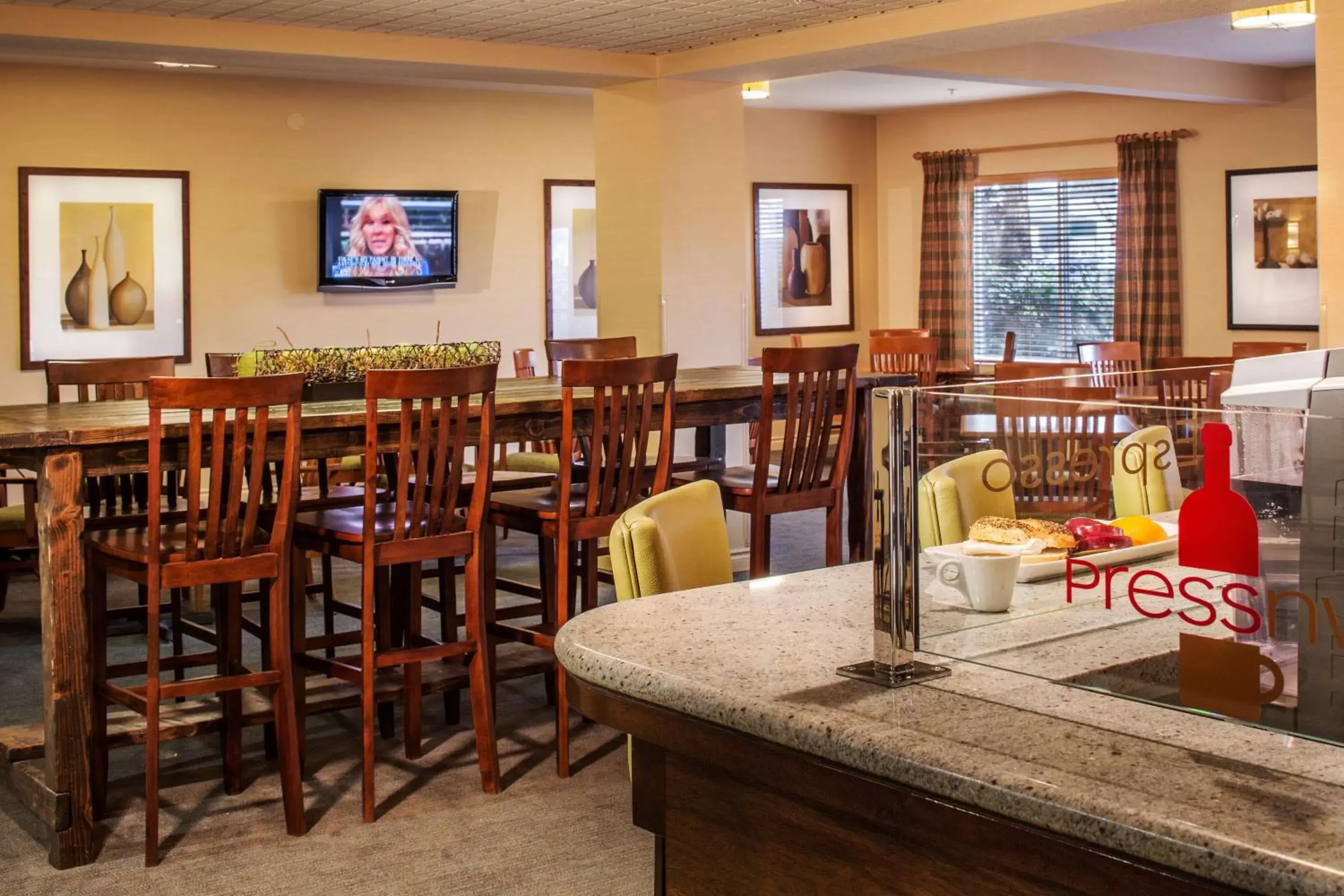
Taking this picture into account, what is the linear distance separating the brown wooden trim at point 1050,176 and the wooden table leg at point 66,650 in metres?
8.16

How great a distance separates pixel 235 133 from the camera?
808cm

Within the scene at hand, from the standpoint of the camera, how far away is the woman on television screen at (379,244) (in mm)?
8461

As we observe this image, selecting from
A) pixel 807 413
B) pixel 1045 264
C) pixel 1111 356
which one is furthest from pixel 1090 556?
pixel 1045 264

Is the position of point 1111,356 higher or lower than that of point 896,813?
higher

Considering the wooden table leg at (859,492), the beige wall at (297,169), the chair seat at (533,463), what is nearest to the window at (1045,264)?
the beige wall at (297,169)

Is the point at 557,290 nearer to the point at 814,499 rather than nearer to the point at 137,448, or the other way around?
the point at 814,499

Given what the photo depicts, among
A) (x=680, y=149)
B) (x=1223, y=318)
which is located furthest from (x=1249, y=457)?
(x=1223, y=318)

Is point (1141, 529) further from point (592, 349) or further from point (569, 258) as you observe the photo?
point (569, 258)

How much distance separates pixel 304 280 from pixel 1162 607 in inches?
304

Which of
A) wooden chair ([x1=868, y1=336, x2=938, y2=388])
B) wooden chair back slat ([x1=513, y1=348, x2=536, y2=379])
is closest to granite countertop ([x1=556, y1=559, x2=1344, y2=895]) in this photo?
wooden chair back slat ([x1=513, y1=348, x2=536, y2=379])

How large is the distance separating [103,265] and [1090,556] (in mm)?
7449

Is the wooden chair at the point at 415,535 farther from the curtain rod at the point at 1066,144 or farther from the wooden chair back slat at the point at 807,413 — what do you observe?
the curtain rod at the point at 1066,144

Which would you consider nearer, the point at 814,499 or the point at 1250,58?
the point at 814,499

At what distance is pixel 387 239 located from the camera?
8578 mm
